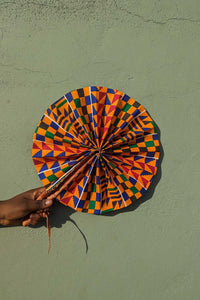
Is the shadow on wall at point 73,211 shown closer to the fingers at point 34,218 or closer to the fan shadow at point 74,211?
the fan shadow at point 74,211

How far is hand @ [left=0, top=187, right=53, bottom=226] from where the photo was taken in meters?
1.40

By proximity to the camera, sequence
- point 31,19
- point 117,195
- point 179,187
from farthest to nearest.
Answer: point 179,187
point 117,195
point 31,19

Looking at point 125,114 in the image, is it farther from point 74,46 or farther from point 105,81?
point 74,46

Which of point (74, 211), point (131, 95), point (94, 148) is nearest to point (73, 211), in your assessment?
point (74, 211)

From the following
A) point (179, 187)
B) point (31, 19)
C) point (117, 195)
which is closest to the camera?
point (31, 19)

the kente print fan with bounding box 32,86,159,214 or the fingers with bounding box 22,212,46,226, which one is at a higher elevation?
the kente print fan with bounding box 32,86,159,214

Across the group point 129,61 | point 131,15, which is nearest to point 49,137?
point 129,61

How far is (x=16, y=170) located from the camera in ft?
5.04

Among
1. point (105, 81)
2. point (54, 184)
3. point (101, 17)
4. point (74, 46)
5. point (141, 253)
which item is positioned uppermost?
point (101, 17)

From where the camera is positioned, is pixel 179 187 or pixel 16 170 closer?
pixel 16 170

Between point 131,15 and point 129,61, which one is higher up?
point 131,15

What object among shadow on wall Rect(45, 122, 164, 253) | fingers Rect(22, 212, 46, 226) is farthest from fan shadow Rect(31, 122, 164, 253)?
fingers Rect(22, 212, 46, 226)

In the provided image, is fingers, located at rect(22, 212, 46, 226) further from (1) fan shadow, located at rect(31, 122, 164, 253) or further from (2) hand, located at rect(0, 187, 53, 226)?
(1) fan shadow, located at rect(31, 122, 164, 253)

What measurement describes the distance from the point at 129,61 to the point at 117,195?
2.56ft
